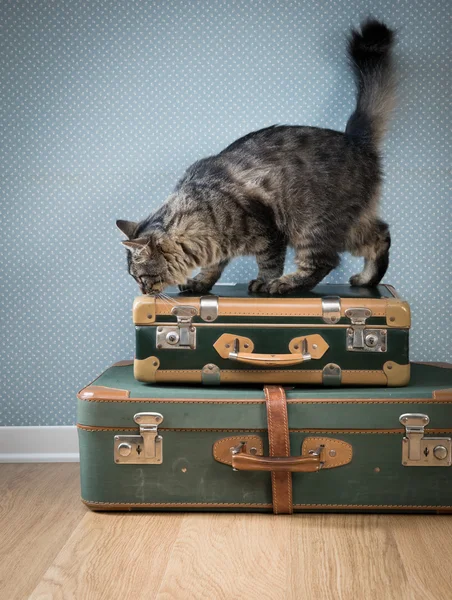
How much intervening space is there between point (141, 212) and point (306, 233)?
23.5 inches

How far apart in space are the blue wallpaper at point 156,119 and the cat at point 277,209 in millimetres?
176

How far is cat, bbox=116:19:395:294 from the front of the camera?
6.31ft

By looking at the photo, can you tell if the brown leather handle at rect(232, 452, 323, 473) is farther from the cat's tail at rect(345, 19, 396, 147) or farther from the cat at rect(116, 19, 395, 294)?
the cat's tail at rect(345, 19, 396, 147)

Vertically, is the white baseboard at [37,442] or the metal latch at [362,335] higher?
the metal latch at [362,335]

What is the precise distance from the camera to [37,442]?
2348 millimetres

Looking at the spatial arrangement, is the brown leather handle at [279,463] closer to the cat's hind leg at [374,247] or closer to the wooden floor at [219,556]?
the wooden floor at [219,556]

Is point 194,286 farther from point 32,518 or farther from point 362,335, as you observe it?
point 32,518

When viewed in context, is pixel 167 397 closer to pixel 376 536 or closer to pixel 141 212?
pixel 376 536

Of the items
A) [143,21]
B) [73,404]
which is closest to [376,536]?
[73,404]

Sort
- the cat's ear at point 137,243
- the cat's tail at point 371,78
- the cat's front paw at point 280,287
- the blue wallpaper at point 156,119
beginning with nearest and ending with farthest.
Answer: the cat's ear at point 137,243 → the cat's front paw at point 280,287 → the cat's tail at point 371,78 → the blue wallpaper at point 156,119

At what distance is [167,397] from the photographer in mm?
1746

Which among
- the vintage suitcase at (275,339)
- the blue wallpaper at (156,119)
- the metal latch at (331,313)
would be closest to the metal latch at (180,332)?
the vintage suitcase at (275,339)

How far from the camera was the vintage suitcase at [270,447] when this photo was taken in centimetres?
172

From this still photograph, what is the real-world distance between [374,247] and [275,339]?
0.52 metres
